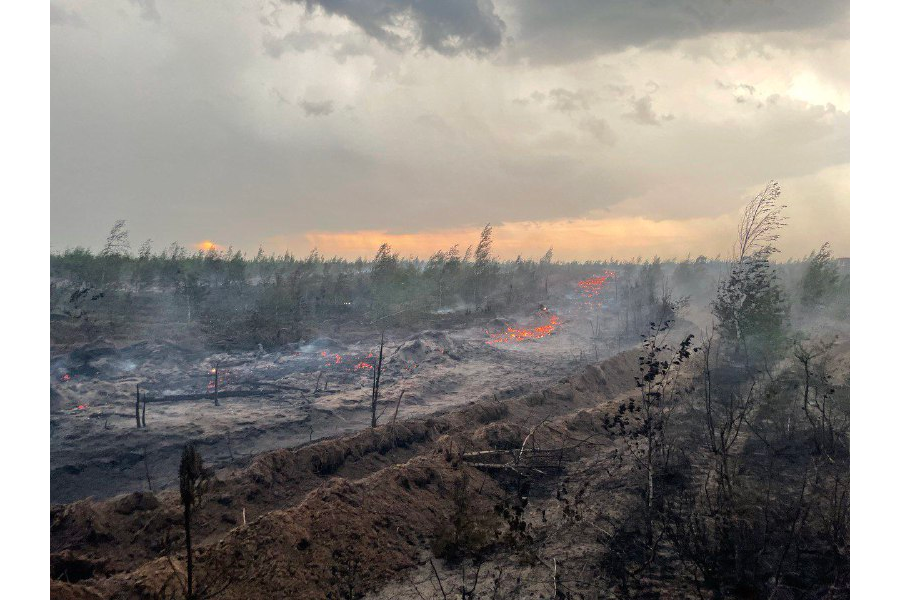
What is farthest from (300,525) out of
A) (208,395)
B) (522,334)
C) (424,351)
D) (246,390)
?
(522,334)

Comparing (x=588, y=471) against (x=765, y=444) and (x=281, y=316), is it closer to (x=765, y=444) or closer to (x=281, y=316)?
(x=765, y=444)

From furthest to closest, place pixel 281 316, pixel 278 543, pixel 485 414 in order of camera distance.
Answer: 1. pixel 281 316
2. pixel 485 414
3. pixel 278 543

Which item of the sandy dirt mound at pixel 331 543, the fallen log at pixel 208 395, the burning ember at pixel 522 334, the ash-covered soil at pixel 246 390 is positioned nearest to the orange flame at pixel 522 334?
the burning ember at pixel 522 334

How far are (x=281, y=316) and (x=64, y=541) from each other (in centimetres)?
3146

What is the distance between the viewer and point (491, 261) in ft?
174

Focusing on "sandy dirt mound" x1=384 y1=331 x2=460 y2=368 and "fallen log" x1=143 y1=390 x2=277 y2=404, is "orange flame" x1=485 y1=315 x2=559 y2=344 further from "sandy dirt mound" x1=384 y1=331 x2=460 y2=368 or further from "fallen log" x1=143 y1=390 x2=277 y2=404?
"fallen log" x1=143 y1=390 x2=277 y2=404

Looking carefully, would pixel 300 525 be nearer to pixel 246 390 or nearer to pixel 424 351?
pixel 246 390

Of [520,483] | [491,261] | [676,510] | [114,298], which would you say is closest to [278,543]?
[520,483]

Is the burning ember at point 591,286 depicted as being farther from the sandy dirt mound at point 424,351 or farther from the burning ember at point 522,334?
the sandy dirt mound at point 424,351

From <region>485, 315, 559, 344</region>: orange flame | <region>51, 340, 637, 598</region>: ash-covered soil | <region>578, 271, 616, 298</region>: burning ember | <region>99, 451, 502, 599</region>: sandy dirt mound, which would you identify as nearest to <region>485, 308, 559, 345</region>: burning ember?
<region>485, 315, 559, 344</region>: orange flame

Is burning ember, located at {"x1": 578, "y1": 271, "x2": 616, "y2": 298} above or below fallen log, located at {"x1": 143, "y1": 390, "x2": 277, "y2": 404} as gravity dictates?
above

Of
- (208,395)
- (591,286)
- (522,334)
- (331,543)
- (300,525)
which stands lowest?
(208,395)

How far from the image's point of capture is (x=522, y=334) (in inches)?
1412

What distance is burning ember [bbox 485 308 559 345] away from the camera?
33.7m
